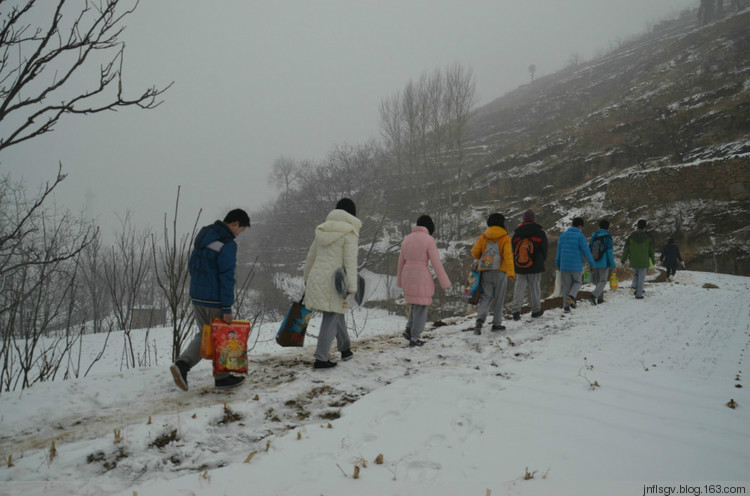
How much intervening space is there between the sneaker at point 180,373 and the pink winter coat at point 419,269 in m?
3.36

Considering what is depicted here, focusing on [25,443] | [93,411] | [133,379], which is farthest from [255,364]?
[25,443]

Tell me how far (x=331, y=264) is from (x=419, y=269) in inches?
70.4

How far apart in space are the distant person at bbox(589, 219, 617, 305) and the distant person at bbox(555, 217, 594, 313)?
137cm

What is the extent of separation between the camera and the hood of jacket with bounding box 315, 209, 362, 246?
186 inches

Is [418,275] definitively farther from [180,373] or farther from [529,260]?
[180,373]

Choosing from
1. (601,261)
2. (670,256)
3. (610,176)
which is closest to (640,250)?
(601,261)

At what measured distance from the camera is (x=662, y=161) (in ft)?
78.3

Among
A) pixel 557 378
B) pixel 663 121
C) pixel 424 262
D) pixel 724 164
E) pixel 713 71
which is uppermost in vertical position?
pixel 713 71

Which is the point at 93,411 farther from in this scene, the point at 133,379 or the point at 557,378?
the point at 557,378

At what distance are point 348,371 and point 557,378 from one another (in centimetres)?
251

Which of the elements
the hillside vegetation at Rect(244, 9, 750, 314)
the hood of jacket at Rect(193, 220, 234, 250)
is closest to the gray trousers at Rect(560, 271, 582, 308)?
the hillside vegetation at Rect(244, 9, 750, 314)

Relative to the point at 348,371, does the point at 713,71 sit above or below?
above

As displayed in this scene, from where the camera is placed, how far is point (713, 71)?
27.8 metres

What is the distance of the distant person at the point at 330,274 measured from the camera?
4.69 meters
